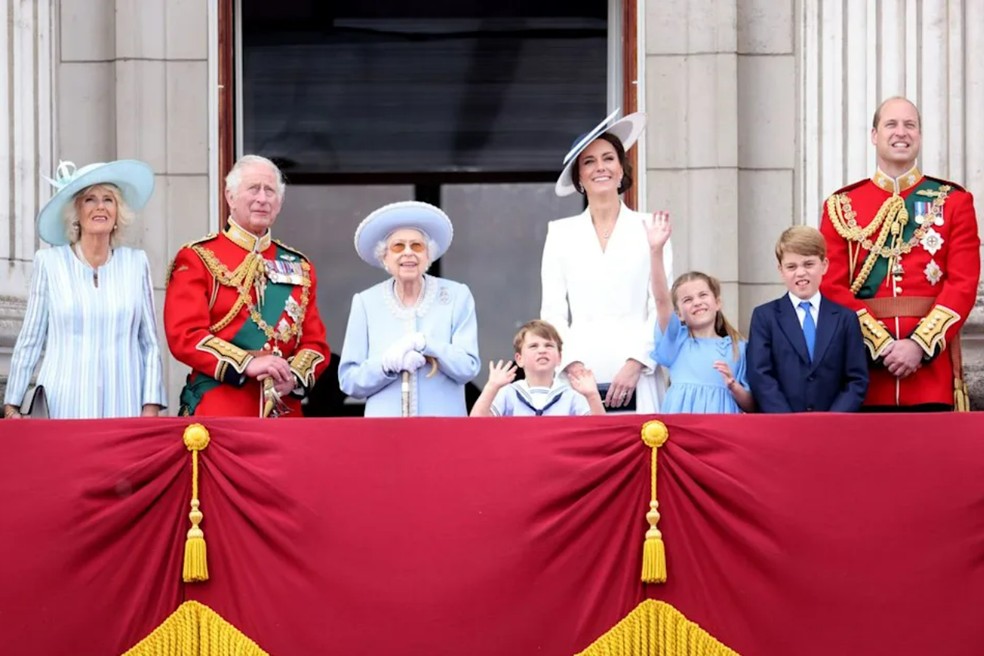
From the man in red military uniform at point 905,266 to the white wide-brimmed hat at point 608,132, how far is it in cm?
91

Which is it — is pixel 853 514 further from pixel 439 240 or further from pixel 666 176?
pixel 666 176

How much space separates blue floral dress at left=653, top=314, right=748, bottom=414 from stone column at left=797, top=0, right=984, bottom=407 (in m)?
2.24

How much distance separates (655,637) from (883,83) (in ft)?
13.0

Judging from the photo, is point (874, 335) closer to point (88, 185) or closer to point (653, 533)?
point (653, 533)

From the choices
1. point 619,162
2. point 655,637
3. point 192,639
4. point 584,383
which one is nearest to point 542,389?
point 584,383

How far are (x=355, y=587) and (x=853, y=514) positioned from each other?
1.75m

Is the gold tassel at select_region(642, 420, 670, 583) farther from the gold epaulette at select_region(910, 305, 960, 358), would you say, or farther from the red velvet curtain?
the gold epaulette at select_region(910, 305, 960, 358)

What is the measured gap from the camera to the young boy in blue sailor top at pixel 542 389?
25.8ft

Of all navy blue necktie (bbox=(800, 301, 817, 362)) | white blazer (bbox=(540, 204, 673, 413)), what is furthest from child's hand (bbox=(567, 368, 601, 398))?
navy blue necktie (bbox=(800, 301, 817, 362))

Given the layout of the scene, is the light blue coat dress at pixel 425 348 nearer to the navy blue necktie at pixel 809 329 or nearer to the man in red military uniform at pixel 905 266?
the navy blue necktie at pixel 809 329

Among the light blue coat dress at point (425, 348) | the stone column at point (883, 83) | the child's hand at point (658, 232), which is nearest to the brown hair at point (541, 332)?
the light blue coat dress at point (425, 348)

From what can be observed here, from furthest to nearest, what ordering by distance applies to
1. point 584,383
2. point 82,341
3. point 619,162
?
1. point 619,162
2. point 82,341
3. point 584,383

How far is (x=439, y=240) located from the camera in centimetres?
838

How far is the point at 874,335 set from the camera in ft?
26.6
